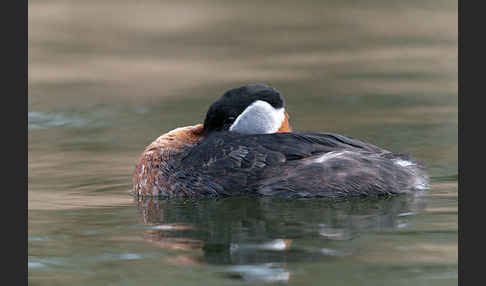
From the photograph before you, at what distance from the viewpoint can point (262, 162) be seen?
831 cm

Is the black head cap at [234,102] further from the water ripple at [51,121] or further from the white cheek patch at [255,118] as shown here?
the water ripple at [51,121]

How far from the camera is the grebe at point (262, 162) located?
815 centimetres

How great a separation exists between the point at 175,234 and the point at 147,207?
3.89ft

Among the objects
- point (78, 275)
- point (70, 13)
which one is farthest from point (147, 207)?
point (70, 13)

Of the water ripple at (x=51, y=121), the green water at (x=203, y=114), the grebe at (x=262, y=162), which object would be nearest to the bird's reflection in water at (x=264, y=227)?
the green water at (x=203, y=114)

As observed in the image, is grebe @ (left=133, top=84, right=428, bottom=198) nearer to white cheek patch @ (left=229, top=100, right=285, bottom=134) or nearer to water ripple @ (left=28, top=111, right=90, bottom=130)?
white cheek patch @ (left=229, top=100, right=285, bottom=134)

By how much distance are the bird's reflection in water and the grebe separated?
0.13 m

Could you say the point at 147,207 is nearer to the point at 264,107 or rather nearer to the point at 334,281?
the point at 264,107

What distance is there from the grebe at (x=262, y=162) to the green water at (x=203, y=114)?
0.18 m

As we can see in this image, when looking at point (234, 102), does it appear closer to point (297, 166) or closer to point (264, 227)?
point (297, 166)

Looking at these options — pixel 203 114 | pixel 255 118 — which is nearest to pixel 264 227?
pixel 255 118

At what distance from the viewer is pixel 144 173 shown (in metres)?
8.91

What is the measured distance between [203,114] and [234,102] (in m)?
3.51

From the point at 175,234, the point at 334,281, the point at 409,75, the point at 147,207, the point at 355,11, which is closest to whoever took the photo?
the point at 334,281
